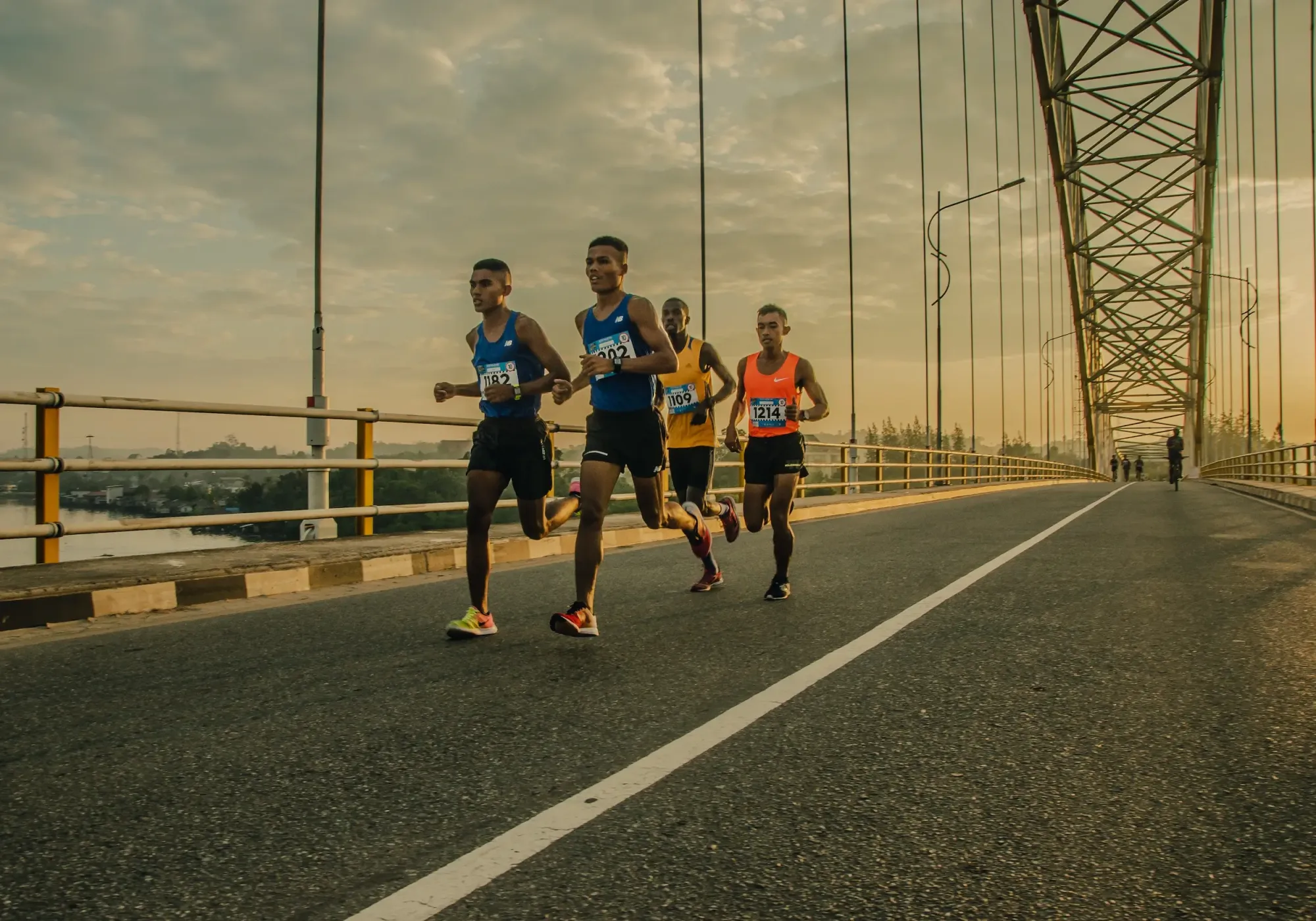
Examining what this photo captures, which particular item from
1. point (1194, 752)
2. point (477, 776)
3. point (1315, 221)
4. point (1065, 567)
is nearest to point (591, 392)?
point (477, 776)

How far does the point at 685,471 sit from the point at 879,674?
4.11 metres

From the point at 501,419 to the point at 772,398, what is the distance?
2475 millimetres

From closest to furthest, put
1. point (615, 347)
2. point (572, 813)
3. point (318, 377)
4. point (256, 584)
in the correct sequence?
point (572, 813) → point (615, 347) → point (256, 584) → point (318, 377)

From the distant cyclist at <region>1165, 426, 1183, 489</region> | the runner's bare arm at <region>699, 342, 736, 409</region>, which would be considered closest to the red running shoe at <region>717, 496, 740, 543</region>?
the runner's bare arm at <region>699, 342, 736, 409</region>

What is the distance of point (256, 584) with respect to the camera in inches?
294

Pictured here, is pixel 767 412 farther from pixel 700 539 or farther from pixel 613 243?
pixel 613 243

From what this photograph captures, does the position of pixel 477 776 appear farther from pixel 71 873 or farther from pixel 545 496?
pixel 545 496

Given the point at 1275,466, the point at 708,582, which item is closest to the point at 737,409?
the point at 708,582

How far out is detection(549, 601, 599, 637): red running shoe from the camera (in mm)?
5309

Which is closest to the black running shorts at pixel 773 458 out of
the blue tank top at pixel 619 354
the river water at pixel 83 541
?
the blue tank top at pixel 619 354

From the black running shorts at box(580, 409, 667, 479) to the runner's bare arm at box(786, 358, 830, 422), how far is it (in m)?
1.90

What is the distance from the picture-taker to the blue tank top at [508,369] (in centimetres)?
570

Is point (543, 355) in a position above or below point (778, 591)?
above

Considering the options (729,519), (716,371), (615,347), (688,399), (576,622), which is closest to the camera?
(576,622)
